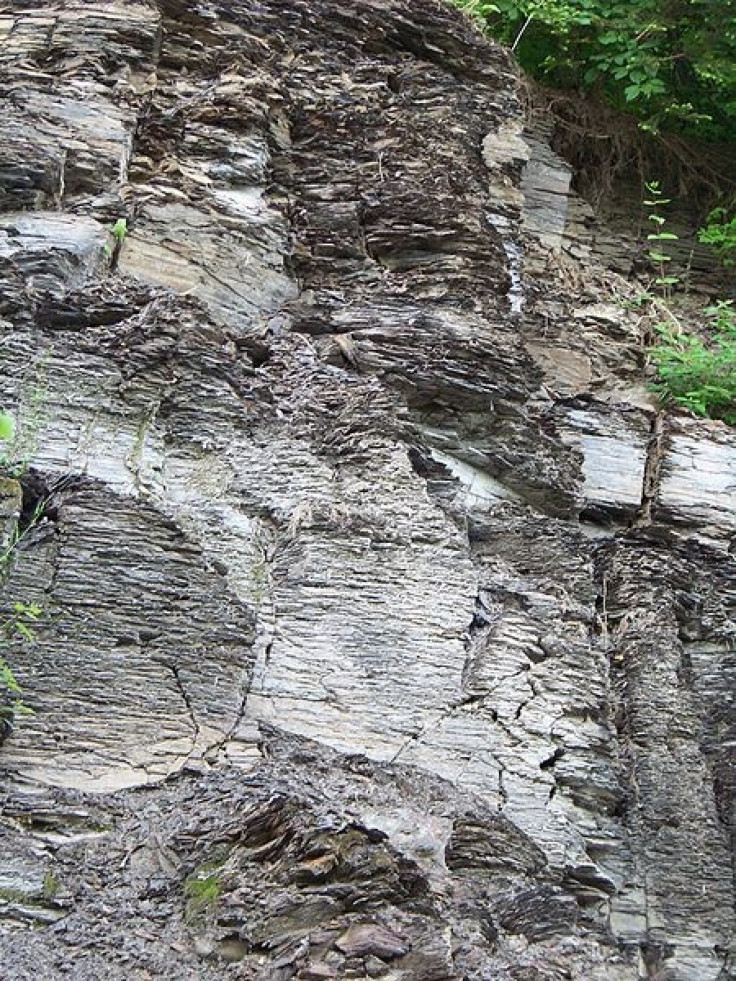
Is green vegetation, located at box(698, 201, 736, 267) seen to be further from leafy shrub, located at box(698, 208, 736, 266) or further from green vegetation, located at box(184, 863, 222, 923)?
green vegetation, located at box(184, 863, 222, 923)

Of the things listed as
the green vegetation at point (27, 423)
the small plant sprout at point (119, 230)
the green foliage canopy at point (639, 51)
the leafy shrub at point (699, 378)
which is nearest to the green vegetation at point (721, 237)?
the green foliage canopy at point (639, 51)

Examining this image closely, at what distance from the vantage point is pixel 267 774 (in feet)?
13.7

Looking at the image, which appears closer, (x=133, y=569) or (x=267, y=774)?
(x=267, y=774)

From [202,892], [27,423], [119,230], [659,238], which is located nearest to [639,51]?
[659,238]

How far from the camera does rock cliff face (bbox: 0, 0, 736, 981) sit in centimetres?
394

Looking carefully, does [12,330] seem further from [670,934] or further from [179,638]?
[670,934]

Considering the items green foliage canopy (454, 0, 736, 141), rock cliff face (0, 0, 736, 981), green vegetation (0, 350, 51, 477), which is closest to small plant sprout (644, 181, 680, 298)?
green foliage canopy (454, 0, 736, 141)

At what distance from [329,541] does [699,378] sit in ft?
9.94

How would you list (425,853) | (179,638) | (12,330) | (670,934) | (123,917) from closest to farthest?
(123,917) < (425,853) < (179,638) < (670,934) < (12,330)

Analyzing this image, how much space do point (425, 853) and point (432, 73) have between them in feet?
15.9

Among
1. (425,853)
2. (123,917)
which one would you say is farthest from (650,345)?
(123,917)

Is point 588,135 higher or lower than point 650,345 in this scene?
higher

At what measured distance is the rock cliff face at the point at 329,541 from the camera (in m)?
3.94

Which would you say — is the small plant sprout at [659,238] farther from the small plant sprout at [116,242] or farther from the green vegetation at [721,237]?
the small plant sprout at [116,242]
